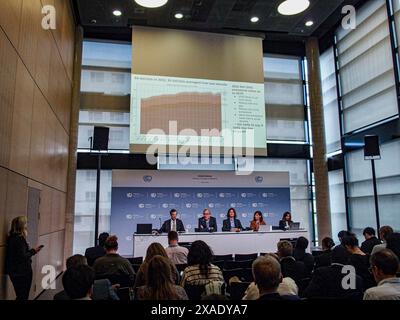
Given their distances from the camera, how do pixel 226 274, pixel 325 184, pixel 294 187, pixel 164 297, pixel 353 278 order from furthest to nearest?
pixel 294 187, pixel 325 184, pixel 226 274, pixel 353 278, pixel 164 297

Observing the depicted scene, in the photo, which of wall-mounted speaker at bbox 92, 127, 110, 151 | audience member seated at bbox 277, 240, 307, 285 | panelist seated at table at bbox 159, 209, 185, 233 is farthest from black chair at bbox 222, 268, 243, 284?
wall-mounted speaker at bbox 92, 127, 110, 151

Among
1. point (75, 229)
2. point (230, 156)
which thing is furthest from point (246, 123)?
point (75, 229)

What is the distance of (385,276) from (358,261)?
4.97 feet

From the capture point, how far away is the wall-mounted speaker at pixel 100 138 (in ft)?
25.5

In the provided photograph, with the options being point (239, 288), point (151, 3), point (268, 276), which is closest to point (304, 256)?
point (239, 288)

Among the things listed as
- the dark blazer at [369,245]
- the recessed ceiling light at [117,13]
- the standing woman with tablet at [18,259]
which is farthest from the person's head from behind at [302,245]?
the recessed ceiling light at [117,13]

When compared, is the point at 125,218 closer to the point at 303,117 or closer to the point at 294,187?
the point at 294,187

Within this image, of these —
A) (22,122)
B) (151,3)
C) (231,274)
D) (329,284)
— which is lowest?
(231,274)

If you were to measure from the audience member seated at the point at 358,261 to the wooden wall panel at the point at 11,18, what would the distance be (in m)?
4.56

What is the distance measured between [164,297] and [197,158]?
297 inches

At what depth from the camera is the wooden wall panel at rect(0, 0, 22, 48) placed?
374 centimetres

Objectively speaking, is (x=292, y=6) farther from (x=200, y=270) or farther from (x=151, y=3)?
(x=200, y=270)

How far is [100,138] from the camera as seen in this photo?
7820 millimetres

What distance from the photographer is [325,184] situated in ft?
31.5
